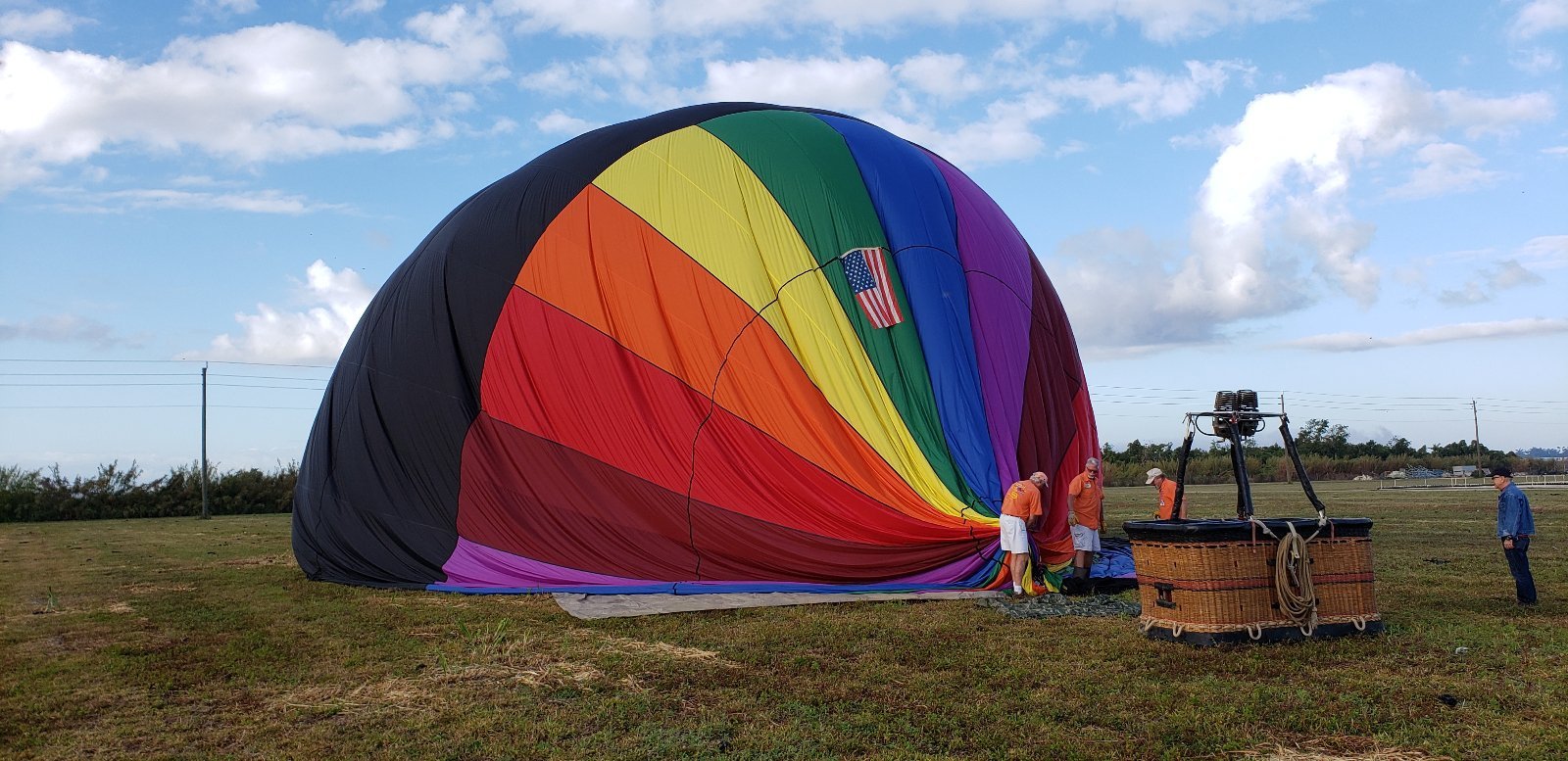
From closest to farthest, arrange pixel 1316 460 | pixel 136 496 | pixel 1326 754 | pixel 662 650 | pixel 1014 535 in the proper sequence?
pixel 1326 754 → pixel 662 650 → pixel 1014 535 → pixel 136 496 → pixel 1316 460

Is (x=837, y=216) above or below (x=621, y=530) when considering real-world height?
above

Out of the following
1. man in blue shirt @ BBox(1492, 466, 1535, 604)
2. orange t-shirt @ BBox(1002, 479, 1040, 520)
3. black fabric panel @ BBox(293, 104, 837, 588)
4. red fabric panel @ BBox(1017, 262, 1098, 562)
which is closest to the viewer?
man in blue shirt @ BBox(1492, 466, 1535, 604)

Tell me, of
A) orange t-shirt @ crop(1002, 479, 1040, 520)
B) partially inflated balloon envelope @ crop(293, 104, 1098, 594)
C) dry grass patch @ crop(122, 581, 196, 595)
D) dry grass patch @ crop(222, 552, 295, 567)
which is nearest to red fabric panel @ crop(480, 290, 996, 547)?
partially inflated balloon envelope @ crop(293, 104, 1098, 594)

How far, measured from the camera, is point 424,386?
10945 mm

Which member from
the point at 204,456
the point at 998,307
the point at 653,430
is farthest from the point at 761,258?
the point at 204,456

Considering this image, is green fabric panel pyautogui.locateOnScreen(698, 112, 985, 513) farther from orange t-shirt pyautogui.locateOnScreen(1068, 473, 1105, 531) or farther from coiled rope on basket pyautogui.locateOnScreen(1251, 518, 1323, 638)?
coiled rope on basket pyautogui.locateOnScreen(1251, 518, 1323, 638)

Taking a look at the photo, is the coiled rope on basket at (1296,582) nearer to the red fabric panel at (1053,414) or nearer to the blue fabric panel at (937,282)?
the red fabric panel at (1053,414)

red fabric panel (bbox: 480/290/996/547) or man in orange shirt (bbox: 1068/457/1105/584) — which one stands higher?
red fabric panel (bbox: 480/290/996/547)

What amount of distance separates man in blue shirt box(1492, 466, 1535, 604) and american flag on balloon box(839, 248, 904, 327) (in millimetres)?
4756

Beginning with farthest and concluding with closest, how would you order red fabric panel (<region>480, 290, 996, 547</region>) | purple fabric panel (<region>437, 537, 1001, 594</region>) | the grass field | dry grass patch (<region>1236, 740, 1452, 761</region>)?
red fabric panel (<region>480, 290, 996, 547</region>), purple fabric panel (<region>437, 537, 1001, 594</region>), the grass field, dry grass patch (<region>1236, 740, 1452, 761</region>)

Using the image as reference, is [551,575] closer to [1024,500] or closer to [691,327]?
[691,327]

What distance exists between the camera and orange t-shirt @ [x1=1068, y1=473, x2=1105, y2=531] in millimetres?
9719

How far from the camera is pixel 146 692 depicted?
245 inches

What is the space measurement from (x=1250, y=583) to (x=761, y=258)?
4.98 m
